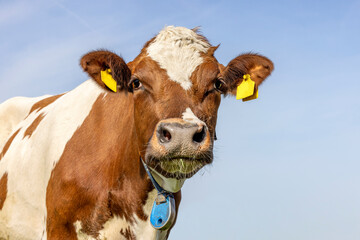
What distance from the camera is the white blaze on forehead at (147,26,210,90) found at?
19.0ft

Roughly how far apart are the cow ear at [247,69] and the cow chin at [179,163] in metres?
1.48

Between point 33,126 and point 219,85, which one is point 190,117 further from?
point 33,126

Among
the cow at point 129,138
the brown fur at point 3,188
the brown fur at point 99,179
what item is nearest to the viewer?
the cow at point 129,138

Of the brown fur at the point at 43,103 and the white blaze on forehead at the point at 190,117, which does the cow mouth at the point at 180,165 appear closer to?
the white blaze on forehead at the point at 190,117

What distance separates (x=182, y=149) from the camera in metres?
5.13

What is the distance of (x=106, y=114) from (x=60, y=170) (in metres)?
0.93

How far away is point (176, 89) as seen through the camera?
18.4 ft

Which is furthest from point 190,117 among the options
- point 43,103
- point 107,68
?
point 43,103

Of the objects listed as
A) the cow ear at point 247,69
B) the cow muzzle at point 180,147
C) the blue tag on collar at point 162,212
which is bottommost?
the blue tag on collar at point 162,212

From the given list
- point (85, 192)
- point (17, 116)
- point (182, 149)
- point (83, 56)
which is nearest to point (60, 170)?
point (85, 192)

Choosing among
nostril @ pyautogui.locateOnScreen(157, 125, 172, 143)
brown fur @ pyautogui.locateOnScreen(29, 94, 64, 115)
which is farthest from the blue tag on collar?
brown fur @ pyautogui.locateOnScreen(29, 94, 64, 115)

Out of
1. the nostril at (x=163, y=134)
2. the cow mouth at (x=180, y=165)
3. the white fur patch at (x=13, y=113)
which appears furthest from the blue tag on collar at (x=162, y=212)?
the white fur patch at (x=13, y=113)

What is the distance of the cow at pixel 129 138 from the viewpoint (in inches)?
214

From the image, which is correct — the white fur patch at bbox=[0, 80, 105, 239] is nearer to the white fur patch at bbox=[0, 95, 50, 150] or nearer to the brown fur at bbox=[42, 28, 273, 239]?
the brown fur at bbox=[42, 28, 273, 239]
